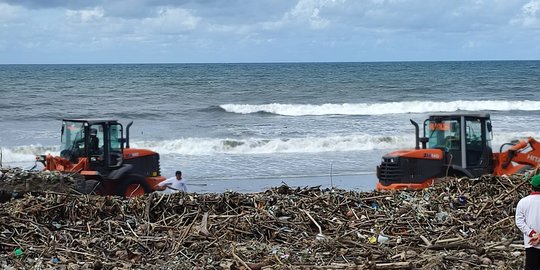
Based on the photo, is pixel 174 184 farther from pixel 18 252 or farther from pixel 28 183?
pixel 18 252

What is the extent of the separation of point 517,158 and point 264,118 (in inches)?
1009

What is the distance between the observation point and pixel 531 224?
23.5ft

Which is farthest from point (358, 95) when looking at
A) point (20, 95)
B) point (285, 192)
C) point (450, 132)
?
point (285, 192)

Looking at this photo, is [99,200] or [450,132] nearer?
[99,200]

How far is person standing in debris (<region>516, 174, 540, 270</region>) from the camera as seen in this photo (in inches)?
281

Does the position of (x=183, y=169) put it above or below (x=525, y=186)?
below

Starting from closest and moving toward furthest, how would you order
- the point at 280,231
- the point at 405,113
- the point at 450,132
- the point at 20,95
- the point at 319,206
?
the point at 280,231
the point at 319,206
the point at 450,132
the point at 405,113
the point at 20,95

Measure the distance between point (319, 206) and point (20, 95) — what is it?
45.6 m

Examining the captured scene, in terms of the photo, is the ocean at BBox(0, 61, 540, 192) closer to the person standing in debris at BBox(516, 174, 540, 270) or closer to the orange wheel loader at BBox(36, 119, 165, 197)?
the orange wheel loader at BBox(36, 119, 165, 197)

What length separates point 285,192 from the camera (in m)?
10.5

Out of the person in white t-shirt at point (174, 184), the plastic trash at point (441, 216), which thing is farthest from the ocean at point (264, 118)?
the plastic trash at point (441, 216)

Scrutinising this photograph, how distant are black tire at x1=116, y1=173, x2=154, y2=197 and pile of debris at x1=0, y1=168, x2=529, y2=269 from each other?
5.31m

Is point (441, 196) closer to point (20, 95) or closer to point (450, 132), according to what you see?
point (450, 132)

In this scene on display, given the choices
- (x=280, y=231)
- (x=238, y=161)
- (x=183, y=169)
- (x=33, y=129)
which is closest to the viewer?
(x=280, y=231)
